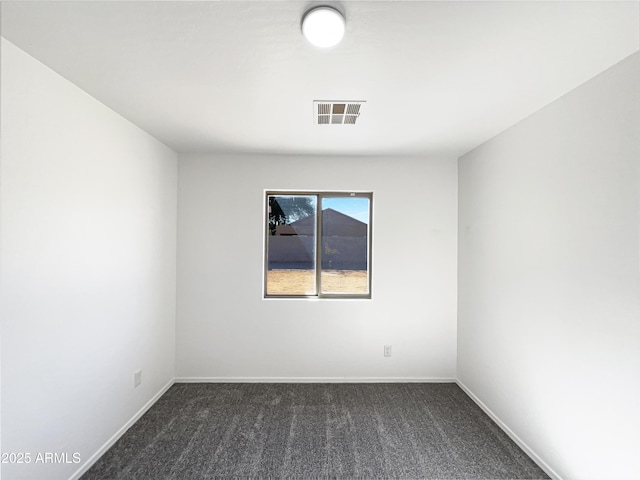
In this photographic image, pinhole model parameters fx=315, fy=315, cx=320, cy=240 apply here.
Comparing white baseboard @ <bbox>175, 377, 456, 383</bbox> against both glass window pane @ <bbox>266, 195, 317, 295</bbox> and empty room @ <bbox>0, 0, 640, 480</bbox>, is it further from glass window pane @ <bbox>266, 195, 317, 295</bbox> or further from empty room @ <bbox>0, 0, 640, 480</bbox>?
glass window pane @ <bbox>266, 195, 317, 295</bbox>

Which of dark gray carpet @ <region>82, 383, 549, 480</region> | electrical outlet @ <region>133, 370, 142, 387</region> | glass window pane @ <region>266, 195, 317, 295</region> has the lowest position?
dark gray carpet @ <region>82, 383, 549, 480</region>

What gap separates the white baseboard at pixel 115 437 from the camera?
204 centimetres

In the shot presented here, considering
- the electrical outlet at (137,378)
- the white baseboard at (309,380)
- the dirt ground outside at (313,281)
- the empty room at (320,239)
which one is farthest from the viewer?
the dirt ground outside at (313,281)

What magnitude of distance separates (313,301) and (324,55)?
2.50m

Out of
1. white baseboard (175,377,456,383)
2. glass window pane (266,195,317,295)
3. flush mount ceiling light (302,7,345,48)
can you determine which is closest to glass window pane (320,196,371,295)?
glass window pane (266,195,317,295)

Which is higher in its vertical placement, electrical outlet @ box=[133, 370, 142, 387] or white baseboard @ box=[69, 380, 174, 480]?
electrical outlet @ box=[133, 370, 142, 387]

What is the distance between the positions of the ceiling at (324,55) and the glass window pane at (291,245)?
124 centimetres

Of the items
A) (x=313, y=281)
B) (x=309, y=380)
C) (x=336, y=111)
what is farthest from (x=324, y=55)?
(x=309, y=380)

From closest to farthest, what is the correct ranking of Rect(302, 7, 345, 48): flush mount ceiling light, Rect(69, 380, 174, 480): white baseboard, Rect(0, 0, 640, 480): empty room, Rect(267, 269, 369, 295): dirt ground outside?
Rect(302, 7, 345, 48): flush mount ceiling light → Rect(0, 0, 640, 480): empty room → Rect(69, 380, 174, 480): white baseboard → Rect(267, 269, 369, 295): dirt ground outside

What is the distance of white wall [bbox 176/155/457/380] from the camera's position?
3.45 metres

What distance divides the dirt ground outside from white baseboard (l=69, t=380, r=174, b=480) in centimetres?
152

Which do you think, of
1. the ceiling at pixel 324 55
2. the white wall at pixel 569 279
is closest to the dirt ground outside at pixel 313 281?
the white wall at pixel 569 279

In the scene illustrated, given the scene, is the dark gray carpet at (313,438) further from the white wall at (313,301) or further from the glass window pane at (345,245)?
the glass window pane at (345,245)

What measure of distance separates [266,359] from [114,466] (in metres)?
1.56
